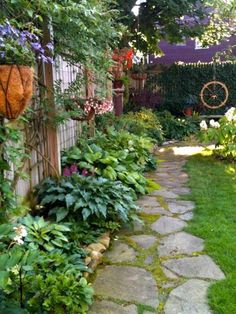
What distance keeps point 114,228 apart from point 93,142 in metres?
1.99

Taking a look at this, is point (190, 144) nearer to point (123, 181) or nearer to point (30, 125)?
point (123, 181)

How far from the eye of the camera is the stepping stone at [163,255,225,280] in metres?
2.50

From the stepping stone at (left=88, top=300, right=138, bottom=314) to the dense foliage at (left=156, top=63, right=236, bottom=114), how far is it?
29.6ft

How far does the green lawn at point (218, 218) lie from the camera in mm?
2256

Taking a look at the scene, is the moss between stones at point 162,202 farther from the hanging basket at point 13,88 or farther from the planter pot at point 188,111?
the planter pot at point 188,111

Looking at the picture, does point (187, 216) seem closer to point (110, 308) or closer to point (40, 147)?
point (40, 147)

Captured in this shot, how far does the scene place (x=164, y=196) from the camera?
4340 millimetres

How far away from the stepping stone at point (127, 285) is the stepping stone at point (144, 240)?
39 centimetres

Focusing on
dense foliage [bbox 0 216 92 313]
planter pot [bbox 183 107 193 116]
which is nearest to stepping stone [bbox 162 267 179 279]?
dense foliage [bbox 0 216 92 313]

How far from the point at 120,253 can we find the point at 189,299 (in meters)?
0.78

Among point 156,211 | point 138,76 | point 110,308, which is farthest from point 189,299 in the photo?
point 138,76

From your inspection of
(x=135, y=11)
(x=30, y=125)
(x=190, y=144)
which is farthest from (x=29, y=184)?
(x=135, y=11)

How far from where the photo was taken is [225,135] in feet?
19.4

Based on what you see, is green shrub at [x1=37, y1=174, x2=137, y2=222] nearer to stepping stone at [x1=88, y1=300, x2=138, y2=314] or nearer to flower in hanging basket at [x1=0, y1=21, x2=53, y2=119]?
stepping stone at [x1=88, y1=300, x2=138, y2=314]
